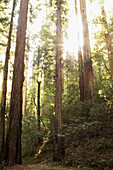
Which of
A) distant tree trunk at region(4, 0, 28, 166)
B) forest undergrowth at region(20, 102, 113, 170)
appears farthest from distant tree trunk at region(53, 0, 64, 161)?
distant tree trunk at region(4, 0, 28, 166)

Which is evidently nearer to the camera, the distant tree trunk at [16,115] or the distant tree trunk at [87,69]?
the distant tree trunk at [16,115]

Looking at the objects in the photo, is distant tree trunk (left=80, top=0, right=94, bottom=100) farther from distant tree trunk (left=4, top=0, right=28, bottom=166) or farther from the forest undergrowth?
distant tree trunk (left=4, top=0, right=28, bottom=166)

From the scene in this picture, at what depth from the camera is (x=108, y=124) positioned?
8.05 metres

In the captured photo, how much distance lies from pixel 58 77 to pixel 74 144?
11.9ft

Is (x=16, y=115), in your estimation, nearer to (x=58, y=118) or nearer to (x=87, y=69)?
(x=58, y=118)

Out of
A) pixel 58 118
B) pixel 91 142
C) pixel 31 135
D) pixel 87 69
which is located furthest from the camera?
pixel 87 69

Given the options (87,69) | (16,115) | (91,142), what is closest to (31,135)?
(16,115)

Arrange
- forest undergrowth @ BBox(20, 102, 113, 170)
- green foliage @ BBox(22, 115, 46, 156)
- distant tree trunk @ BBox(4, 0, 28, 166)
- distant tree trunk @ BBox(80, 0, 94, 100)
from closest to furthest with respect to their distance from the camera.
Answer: forest undergrowth @ BBox(20, 102, 113, 170) → distant tree trunk @ BBox(4, 0, 28, 166) → distant tree trunk @ BBox(80, 0, 94, 100) → green foliage @ BBox(22, 115, 46, 156)

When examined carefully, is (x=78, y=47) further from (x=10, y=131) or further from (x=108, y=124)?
(x=10, y=131)

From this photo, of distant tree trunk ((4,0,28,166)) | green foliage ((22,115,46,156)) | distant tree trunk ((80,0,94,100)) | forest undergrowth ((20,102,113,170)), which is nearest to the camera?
forest undergrowth ((20,102,113,170))

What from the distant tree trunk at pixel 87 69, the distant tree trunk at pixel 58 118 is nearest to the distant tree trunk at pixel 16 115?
the distant tree trunk at pixel 58 118

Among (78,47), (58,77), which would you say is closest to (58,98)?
(58,77)

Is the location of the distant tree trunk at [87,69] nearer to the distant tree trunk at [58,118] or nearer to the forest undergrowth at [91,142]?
the forest undergrowth at [91,142]

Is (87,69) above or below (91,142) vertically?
above
